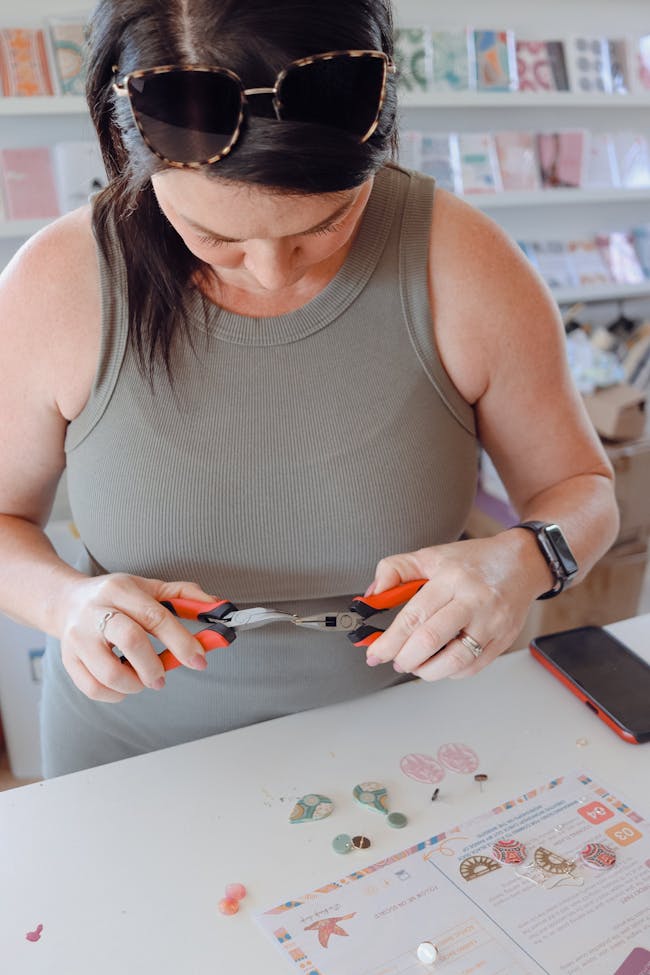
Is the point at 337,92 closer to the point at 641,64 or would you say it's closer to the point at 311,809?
the point at 311,809

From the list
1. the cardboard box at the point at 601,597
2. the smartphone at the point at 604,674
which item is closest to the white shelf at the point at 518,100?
the cardboard box at the point at 601,597

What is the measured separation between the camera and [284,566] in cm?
93

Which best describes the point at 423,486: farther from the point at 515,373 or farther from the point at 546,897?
the point at 546,897

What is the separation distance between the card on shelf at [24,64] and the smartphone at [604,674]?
165 centimetres

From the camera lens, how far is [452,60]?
224 cm

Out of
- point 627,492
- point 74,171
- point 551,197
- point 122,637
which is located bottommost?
point 627,492

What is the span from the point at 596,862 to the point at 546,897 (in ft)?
0.21

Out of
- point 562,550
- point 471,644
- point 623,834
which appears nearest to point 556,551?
point 562,550

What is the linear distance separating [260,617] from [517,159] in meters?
2.03

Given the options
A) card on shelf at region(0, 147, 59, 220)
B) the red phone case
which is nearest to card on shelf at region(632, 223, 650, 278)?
card on shelf at region(0, 147, 59, 220)

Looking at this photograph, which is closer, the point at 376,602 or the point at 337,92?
the point at 337,92

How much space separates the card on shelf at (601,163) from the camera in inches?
101

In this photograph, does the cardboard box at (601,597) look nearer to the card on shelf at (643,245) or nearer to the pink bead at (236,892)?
the card on shelf at (643,245)

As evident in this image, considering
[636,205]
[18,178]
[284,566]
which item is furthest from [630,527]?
[18,178]
